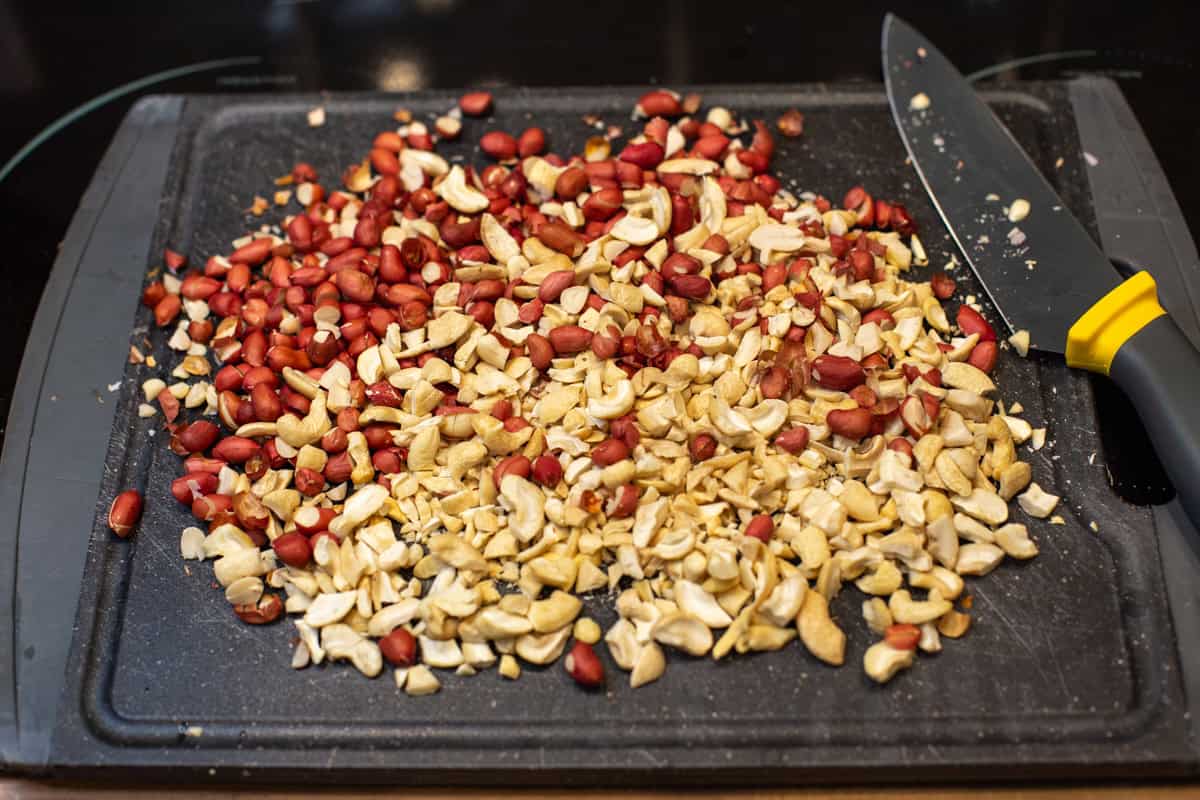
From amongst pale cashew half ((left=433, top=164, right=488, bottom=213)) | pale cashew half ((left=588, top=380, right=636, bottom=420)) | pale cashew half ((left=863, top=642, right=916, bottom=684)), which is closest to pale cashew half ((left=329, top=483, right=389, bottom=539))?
pale cashew half ((left=588, top=380, right=636, bottom=420))

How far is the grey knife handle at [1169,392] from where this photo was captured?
39.9 inches

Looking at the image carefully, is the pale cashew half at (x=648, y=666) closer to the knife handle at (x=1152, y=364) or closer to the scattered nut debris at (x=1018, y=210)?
the knife handle at (x=1152, y=364)

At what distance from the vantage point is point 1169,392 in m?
1.05

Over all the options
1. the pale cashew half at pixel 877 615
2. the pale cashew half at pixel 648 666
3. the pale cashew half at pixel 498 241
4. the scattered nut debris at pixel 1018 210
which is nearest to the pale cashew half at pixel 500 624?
the pale cashew half at pixel 648 666

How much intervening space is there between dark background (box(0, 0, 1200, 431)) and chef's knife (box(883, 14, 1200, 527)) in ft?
0.62

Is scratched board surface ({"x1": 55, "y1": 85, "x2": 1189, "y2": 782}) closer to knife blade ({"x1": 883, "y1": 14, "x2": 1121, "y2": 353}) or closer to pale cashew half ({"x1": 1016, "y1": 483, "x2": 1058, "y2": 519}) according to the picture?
pale cashew half ({"x1": 1016, "y1": 483, "x2": 1058, "y2": 519})

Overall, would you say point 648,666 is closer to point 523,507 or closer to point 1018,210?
point 523,507

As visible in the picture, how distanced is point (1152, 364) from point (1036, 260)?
7.1 inches

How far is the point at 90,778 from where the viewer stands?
3.29 feet

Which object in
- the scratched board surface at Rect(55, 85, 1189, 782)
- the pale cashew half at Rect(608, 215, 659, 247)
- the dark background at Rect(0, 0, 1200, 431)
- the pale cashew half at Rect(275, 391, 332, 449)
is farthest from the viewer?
the dark background at Rect(0, 0, 1200, 431)

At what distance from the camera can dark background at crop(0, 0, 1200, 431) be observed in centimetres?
148

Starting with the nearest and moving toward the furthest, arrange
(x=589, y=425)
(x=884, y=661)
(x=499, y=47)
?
(x=884, y=661)
(x=589, y=425)
(x=499, y=47)

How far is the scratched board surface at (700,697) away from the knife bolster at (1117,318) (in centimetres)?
8

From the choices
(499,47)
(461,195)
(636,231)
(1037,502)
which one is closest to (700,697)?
(1037,502)
